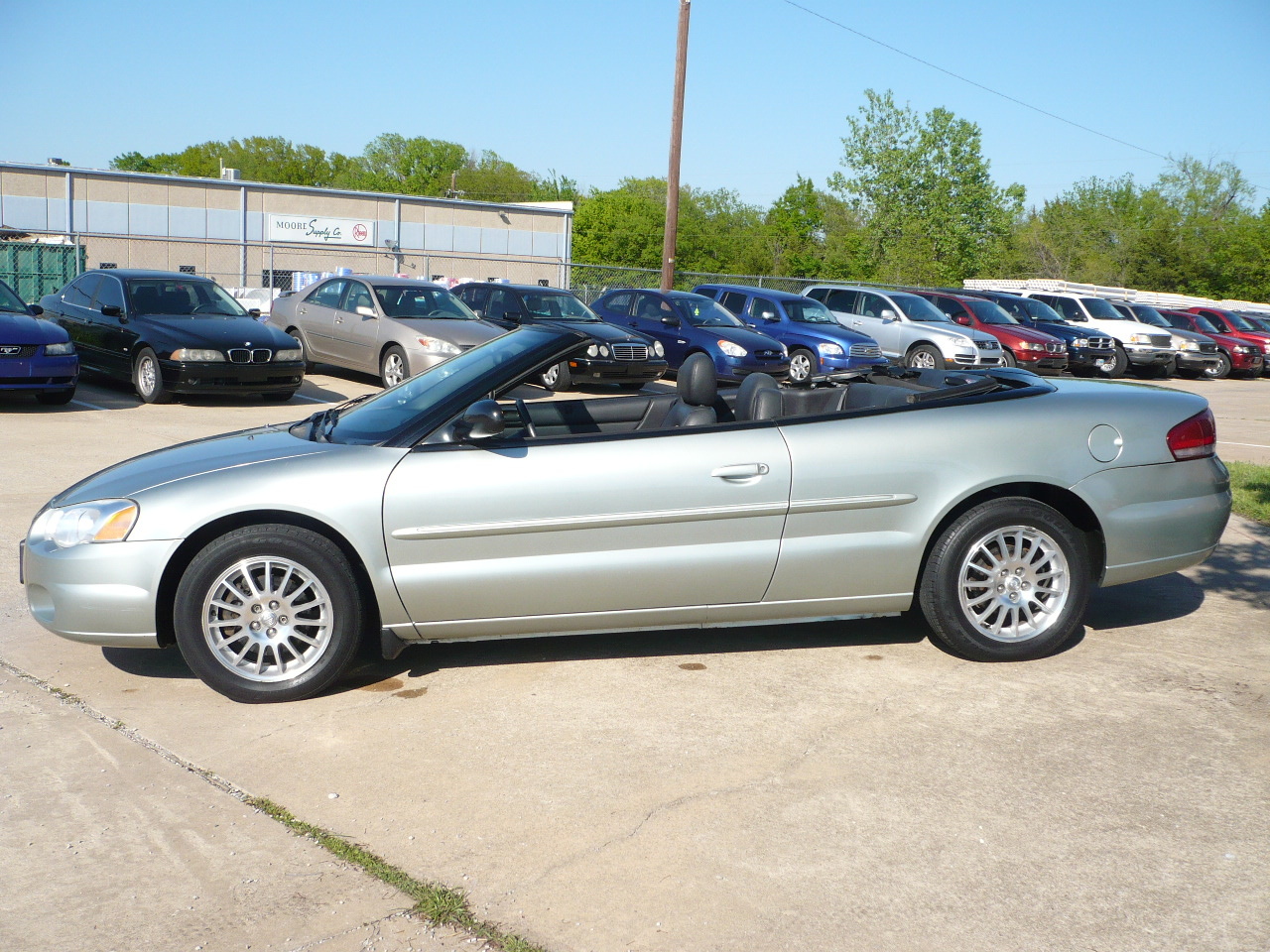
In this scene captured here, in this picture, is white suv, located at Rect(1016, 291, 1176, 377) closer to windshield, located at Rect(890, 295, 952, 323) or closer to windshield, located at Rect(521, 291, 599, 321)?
windshield, located at Rect(890, 295, 952, 323)

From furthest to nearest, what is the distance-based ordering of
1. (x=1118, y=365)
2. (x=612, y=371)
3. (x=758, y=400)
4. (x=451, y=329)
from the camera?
(x=1118, y=365) → (x=612, y=371) → (x=451, y=329) → (x=758, y=400)

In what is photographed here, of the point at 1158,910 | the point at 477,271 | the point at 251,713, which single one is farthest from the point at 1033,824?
the point at 477,271

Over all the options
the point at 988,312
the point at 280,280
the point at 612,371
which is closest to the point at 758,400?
the point at 612,371

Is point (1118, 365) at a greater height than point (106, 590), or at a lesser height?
greater

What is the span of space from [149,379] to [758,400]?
1028 cm

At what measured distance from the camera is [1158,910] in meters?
3.02

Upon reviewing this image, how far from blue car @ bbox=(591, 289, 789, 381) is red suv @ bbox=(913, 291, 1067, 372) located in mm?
6627

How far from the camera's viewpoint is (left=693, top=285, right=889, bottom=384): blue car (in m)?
18.6

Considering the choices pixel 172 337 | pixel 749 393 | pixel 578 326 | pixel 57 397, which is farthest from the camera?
pixel 578 326

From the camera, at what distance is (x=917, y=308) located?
21578mm

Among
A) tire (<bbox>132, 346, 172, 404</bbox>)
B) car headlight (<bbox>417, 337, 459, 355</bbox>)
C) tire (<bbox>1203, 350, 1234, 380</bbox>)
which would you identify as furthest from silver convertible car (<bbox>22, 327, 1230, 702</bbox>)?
tire (<bbox>1203, 350, 1234, 380</bbox>)

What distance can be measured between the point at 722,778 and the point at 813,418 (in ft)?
5.40

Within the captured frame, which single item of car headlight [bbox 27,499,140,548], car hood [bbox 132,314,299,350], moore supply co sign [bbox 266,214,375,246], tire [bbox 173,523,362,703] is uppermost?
moore supply co sign [bbox 266,214,375,246]

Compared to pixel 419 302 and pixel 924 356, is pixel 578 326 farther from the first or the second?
pixel 924 356
